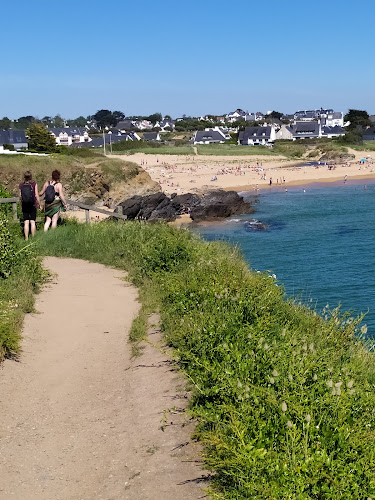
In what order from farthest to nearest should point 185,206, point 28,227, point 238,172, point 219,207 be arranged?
point 238,172 < point 185,206 < point 219,207 < point 28,227

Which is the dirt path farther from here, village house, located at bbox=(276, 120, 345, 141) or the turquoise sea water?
village house, located at bbox=(276, 120, 345, 141)

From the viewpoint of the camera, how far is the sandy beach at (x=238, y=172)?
61537 millimetres

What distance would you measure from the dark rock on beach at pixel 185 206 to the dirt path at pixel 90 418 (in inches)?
1094

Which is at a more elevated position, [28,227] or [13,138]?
[13,138]

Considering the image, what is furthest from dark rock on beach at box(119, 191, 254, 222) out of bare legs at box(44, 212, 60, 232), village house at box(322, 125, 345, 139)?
village house at box(322, 125, 345, 139)

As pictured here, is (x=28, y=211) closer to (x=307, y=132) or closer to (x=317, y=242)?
(x=317, y=242)

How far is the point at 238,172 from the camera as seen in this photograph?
71188mm

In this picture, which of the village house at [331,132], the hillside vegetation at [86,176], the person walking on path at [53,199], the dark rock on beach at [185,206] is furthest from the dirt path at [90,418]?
the village house at [331,132]

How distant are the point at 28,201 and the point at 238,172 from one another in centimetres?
5710

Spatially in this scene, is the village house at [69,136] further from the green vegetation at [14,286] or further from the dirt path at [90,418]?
the dirt path at [90,418]

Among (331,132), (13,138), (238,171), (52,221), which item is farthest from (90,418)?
(331,132)

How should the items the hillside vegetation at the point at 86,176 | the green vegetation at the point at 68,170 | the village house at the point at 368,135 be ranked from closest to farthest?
the green vegetation at the point at 68,170
the hillside vegetation at the point at 86,176
the village house at the point at 368,135

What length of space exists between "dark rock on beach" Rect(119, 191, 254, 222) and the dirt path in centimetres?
2780

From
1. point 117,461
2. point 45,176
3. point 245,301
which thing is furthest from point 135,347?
point 45,176
